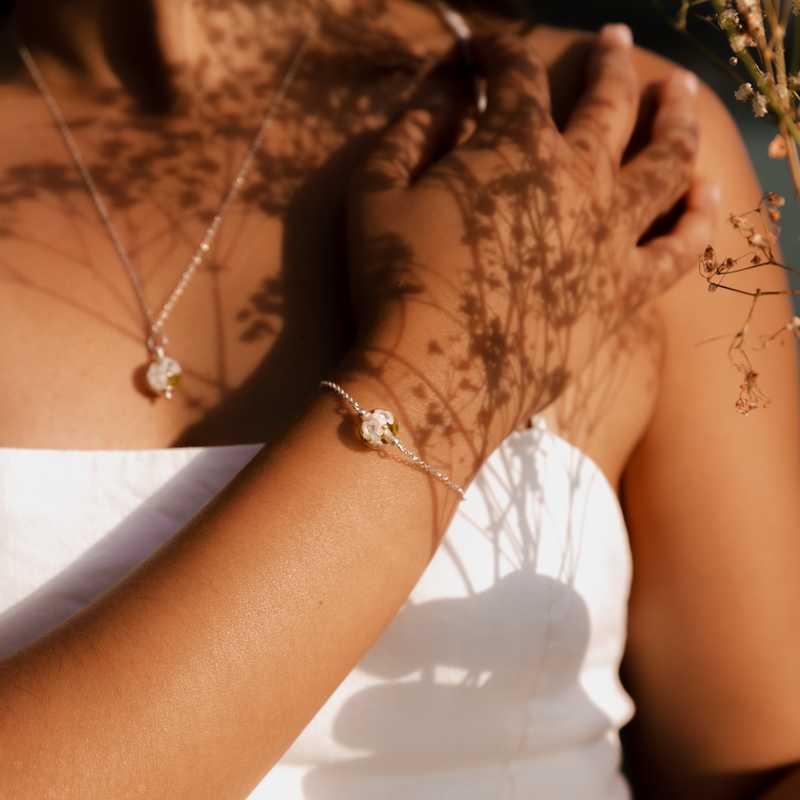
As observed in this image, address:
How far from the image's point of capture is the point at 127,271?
1.36 meters

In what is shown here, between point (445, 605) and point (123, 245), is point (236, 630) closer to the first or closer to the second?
point (445, 605)

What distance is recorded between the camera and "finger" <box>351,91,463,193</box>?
4.11 ft

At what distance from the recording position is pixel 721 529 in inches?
55.1

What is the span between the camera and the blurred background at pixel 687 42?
2344mm

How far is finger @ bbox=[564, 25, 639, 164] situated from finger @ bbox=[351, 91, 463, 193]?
0.20m

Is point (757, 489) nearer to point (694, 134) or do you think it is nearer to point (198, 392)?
point (694, 134)

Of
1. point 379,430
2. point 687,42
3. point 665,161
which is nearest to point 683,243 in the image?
point 665,161

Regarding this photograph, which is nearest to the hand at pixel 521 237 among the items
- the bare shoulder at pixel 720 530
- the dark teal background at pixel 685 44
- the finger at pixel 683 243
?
the finger at pixel 683 243

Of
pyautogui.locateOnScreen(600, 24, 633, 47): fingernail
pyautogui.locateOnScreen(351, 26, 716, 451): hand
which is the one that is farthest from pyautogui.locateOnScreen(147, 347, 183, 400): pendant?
pyautogui.locateOnScreen(600, 24, 633, 47): fingernail

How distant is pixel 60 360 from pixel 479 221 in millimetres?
559

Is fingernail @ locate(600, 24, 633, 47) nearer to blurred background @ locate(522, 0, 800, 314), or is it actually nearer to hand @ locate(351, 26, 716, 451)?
hand @ locate(351, 26, 716, 451)

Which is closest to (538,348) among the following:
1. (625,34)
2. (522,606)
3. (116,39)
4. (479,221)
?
(479,221)

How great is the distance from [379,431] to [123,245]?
61 centimetres

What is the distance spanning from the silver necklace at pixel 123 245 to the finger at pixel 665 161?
573 mm
